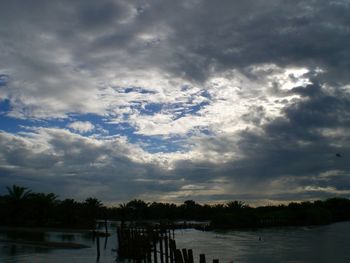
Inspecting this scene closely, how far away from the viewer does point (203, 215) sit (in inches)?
7362

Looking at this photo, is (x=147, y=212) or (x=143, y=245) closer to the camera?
(x=143, y=245)

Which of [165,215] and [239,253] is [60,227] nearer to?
[239,253]

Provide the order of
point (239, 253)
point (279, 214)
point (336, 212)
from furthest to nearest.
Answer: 1. point (336, 212)
2. point (279, 214)
3. point (239, 253)

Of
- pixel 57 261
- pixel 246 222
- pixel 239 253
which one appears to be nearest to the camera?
pixel 57 261

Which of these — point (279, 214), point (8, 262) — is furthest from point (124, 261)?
point (279, 214)

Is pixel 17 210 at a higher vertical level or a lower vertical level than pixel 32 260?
higher

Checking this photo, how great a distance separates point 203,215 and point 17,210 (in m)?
103

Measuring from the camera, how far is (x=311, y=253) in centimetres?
5594

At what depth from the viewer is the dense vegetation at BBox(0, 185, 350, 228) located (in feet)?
320

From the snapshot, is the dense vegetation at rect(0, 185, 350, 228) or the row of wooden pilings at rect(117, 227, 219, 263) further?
the dense vegetation at rect(0, 185, 350, 228)

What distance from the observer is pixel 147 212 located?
531 ft

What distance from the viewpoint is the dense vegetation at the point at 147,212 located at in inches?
3839

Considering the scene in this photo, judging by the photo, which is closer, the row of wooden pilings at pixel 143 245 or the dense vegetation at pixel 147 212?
the row of wooden pilings at pixel 143 245

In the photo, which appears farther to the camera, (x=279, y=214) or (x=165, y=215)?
(x=165, y=215)
